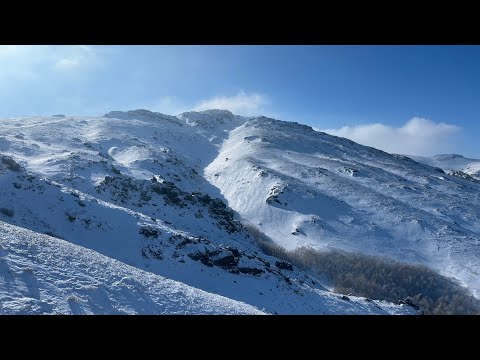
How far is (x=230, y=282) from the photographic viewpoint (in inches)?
1168

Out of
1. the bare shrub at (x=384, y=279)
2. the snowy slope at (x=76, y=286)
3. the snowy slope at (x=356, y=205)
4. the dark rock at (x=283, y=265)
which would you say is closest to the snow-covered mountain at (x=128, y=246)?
the snowy slope at (x=76, y=286)

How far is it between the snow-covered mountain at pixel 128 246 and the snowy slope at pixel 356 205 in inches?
95.8

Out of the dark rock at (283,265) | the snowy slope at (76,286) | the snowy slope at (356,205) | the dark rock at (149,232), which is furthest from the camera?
the snowy slope at (356,205)

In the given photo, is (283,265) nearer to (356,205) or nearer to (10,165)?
(10,165)

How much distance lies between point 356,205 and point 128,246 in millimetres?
55762

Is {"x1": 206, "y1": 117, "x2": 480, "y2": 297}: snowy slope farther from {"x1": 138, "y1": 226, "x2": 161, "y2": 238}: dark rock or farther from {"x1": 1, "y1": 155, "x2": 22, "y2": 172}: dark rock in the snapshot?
{"x1": 1, "y1": 155, "x2": 22, "y2": 172}: dark rock

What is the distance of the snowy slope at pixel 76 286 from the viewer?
45.2 ft

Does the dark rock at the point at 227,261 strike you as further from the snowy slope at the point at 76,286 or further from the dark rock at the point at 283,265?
the snowy slope at the point at 76,286

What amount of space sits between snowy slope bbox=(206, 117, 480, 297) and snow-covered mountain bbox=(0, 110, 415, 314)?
2432 millimetres

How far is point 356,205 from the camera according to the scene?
74812mm

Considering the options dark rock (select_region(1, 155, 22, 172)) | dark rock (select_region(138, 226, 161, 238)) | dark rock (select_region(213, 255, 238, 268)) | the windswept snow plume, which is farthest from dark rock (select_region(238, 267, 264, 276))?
dark rock (select_region(1, 155, 22, 172))
